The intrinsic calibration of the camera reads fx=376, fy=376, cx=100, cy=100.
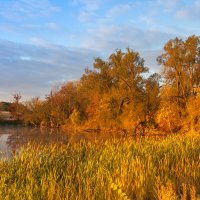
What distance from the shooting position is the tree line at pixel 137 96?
34.1 metres

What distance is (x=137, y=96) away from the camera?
37.9 metres

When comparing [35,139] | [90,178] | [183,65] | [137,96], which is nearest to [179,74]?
[183,65]

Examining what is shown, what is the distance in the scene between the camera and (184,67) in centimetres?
3512

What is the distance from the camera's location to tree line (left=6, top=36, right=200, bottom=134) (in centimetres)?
3412

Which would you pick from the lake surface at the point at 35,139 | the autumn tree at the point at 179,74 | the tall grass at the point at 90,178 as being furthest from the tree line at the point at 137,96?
the tall grass at the point at 90,178

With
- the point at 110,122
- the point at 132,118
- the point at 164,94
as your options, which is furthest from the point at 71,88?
the point at 164,94

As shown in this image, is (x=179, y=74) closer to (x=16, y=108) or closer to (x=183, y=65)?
(x=183, y=65)

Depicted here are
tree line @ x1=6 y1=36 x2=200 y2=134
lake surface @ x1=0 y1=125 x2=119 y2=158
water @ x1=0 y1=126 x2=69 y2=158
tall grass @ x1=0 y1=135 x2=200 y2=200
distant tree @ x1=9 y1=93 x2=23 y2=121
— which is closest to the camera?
tall grass @ x1=0 y1=135 x2=200 y2=200

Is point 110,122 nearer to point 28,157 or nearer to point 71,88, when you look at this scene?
point 71,88

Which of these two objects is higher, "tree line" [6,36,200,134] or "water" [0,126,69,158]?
"tree line" [6,36,200,134]

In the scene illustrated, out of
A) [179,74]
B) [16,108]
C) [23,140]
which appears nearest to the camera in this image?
[23,140]

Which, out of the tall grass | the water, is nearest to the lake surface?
the water

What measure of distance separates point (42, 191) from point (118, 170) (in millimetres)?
1671

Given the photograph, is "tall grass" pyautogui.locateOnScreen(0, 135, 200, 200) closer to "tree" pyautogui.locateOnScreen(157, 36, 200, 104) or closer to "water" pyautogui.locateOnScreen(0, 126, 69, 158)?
"water" pyautogui.locateOnScreen(0, 126, 69, 158)
